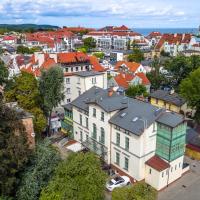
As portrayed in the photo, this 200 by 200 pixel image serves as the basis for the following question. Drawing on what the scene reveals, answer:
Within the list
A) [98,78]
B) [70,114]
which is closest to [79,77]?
[98,78]

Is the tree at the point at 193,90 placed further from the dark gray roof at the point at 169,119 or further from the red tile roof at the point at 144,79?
the red tile roof at the point at 144,79

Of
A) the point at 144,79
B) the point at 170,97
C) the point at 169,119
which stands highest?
the point at 169,119

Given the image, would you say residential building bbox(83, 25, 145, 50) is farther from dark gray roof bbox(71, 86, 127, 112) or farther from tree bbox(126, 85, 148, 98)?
dark gray roof bbox(71, 86, 127, 112)

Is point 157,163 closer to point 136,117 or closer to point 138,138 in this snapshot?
point 138,138

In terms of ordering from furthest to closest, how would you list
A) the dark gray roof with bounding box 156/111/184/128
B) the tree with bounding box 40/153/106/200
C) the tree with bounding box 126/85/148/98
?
1. the tree with bounding box 126/85/148/98
2. the dark gray roof with bounding box 156/111/184/128
3. the tree with bounding box 40/153/106/200

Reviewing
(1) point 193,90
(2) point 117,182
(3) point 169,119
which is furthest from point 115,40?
(2) point 117,182

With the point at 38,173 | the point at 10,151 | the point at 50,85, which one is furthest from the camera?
the point at 50,85

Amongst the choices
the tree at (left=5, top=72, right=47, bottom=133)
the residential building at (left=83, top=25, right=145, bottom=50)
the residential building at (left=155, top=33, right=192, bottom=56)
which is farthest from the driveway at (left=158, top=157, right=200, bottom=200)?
the residential building at (left=83, top=25, right=145, bottom=50)

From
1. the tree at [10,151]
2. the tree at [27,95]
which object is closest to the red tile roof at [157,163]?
the tree at [10,151]
